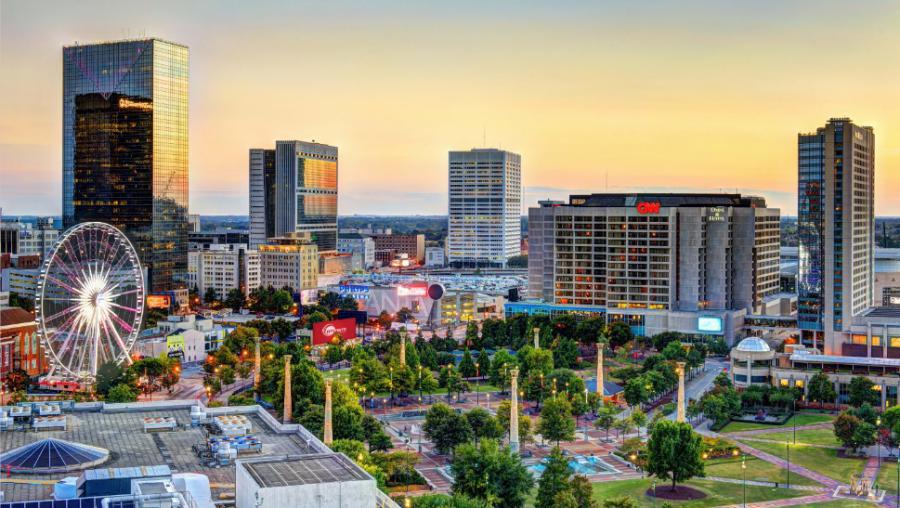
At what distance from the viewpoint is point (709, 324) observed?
149625 mm

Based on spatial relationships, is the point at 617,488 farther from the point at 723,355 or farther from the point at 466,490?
the point at 723,355

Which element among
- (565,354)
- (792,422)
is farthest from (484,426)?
(565,354)

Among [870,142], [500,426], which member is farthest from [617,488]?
[870,142]

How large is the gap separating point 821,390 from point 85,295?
7162 cm

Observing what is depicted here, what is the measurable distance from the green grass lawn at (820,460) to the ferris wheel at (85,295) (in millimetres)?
60596

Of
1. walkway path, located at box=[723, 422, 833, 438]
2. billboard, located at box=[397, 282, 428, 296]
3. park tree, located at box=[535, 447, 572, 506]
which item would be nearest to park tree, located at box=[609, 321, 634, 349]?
billboard, located at box=[397, 282, 428, 296]

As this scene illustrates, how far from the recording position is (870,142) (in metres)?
140

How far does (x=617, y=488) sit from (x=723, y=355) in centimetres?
7072

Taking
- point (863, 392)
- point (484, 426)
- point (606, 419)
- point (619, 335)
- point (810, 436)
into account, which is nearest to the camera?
point (484, 426)

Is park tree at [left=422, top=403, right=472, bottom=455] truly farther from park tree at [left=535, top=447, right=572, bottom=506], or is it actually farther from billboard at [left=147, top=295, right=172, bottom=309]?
billboard at [left=147, top=295, right=172, bottom=309]

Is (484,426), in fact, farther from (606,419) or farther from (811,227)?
(811,227)

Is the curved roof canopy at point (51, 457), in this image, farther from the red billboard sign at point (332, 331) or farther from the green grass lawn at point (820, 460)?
the red billboard sign at point (332, 331)

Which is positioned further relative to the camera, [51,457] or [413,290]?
[413,290]

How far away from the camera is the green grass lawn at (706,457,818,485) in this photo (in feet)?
259
